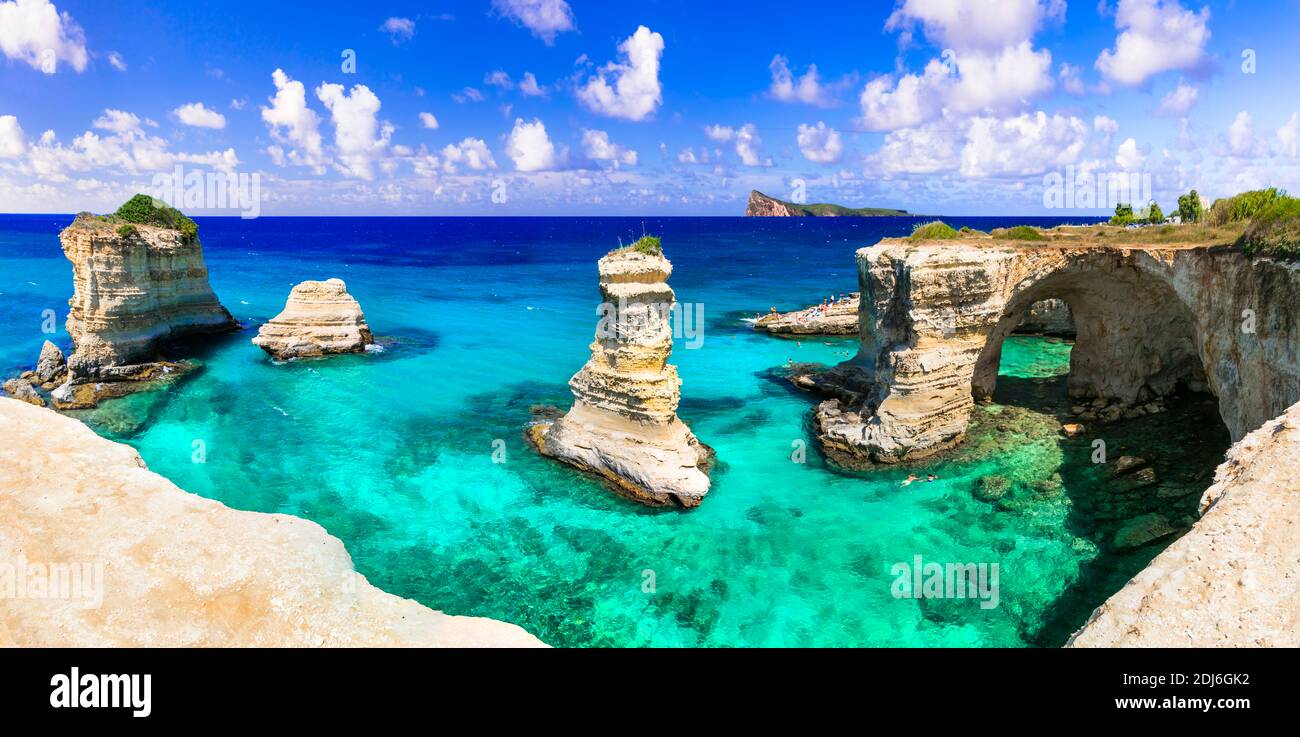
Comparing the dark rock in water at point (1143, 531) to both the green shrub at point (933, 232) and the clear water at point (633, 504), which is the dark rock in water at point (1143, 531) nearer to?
the clear water at point (633, 504)

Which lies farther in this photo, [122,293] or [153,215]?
[153,215]

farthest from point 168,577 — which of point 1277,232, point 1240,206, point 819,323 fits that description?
point 819,323

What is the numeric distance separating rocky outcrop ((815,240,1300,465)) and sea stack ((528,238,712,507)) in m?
6.25

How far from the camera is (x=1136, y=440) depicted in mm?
20172

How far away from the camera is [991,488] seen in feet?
60.5

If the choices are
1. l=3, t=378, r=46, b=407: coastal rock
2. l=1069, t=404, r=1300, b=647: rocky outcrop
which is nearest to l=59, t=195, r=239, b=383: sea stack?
l=3, t=378, r=46, b=407: coastal rock

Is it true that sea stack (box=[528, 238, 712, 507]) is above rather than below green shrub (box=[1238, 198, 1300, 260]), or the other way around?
below

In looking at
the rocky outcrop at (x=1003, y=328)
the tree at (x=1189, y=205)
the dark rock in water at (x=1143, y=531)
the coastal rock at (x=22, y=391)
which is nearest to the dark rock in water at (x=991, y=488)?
the rocky outcrop at (x=1003, y=328)

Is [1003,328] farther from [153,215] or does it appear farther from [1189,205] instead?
[153,215]

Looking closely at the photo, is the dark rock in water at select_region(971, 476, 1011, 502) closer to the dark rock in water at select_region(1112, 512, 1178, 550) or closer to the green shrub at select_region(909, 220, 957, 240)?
the dark rock in water at select_region(1112, 512, 1178, 550)

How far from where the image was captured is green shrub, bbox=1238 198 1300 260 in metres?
14.5

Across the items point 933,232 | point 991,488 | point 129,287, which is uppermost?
point 933,232

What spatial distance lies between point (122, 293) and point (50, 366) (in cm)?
465
